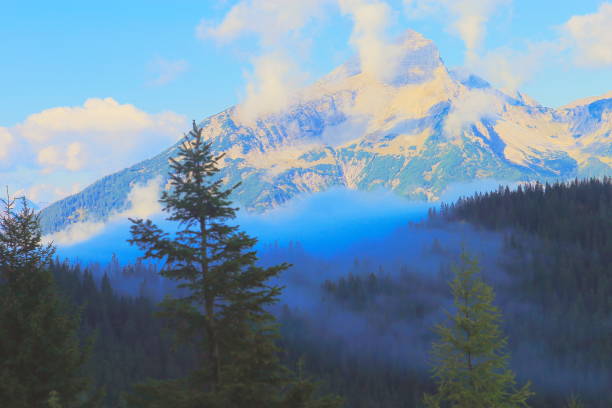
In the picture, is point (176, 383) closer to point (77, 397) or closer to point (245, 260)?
point (245, 260)

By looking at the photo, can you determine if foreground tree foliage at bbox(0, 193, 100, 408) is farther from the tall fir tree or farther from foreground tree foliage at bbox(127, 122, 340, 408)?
the tall fir tree

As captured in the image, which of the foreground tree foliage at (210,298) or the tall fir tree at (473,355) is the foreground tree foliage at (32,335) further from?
the tall fir tree at (473,355)

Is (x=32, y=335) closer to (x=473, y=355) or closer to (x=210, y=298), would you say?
(x=210, y=298)

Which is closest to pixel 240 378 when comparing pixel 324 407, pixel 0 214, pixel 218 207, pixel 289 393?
pixel 289 393

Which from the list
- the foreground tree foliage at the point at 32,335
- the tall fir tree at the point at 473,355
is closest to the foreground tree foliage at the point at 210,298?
the foreground tree foliage at the point at 32,335

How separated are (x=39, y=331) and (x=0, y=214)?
662cm

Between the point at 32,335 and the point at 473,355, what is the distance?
24.1 m

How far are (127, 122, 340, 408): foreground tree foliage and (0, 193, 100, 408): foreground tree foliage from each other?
6147 mm

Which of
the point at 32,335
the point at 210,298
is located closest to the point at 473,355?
the point at 210,298

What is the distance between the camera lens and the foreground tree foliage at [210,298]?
19.9m

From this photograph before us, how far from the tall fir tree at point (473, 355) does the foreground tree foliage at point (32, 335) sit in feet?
65.0

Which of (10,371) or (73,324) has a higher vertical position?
(73,324)

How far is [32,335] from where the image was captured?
25.3 metres

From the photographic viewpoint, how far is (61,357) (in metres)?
25.9
